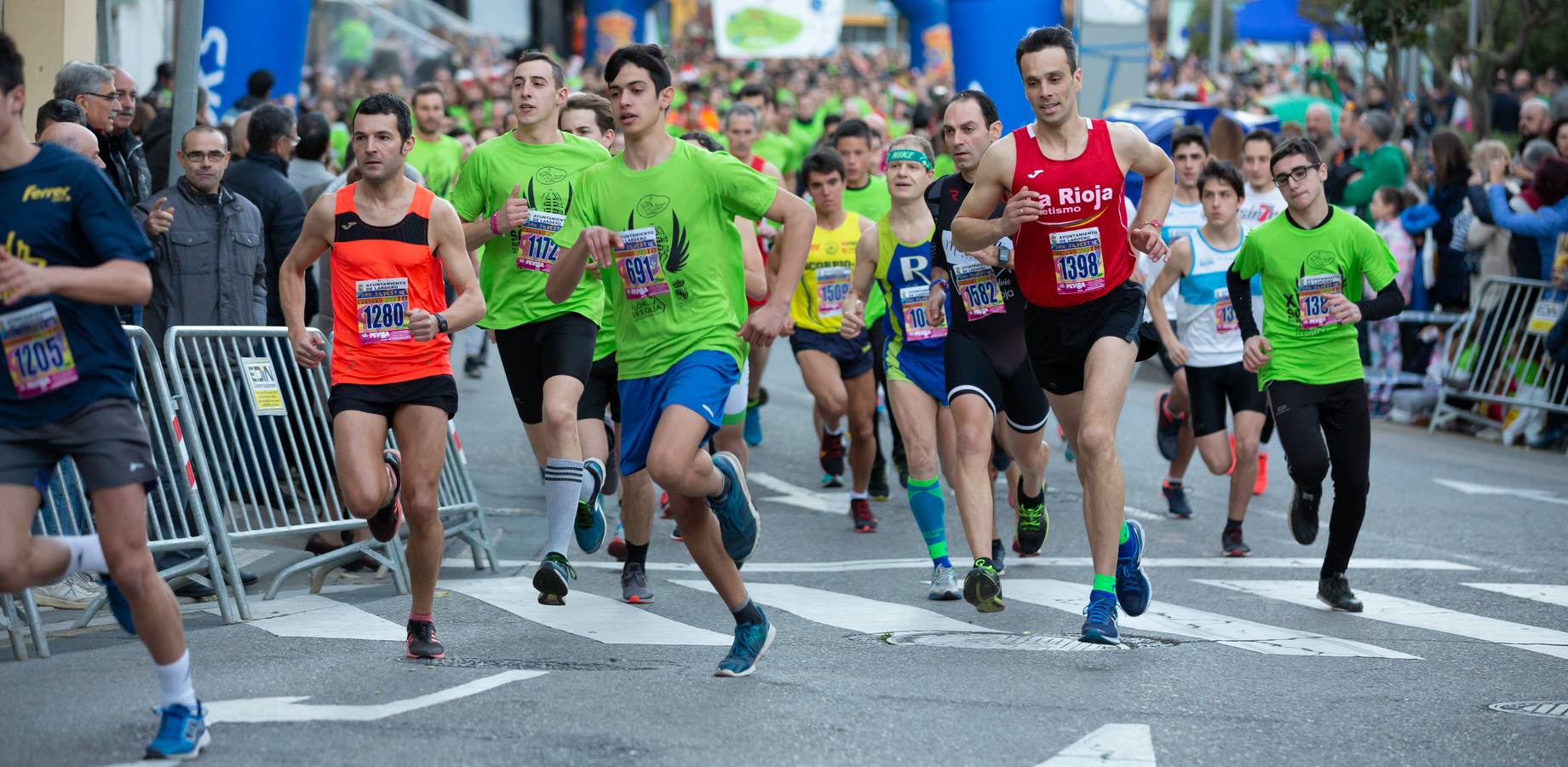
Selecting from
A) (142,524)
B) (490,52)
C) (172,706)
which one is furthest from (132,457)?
(490,52)

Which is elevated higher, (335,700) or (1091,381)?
(1091,381)

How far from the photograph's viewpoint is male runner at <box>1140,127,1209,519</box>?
450 inches

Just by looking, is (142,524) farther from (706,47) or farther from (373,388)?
(706,47)

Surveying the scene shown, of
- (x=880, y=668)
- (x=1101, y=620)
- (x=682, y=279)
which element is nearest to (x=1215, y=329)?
(x=1101, y=620)

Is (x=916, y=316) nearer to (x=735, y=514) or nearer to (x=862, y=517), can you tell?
(x=862, y=517)

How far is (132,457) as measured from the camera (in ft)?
17.6

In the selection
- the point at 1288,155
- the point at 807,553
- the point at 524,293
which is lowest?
the point at 807,553

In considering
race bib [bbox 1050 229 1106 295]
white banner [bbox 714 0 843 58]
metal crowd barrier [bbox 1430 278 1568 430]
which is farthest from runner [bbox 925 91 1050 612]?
white banner [bbox 714 0 843 58]

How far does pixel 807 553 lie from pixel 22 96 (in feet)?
18.0

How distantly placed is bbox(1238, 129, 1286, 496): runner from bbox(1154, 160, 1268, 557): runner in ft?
3.78

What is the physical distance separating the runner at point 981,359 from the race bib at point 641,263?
6.36 ft

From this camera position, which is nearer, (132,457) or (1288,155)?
(132,457)

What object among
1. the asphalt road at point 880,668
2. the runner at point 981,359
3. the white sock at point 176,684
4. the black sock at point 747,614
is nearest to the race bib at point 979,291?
the runner at point 981,359

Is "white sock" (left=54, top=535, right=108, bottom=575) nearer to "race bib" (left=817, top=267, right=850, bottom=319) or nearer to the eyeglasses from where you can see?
the eyeglasses
